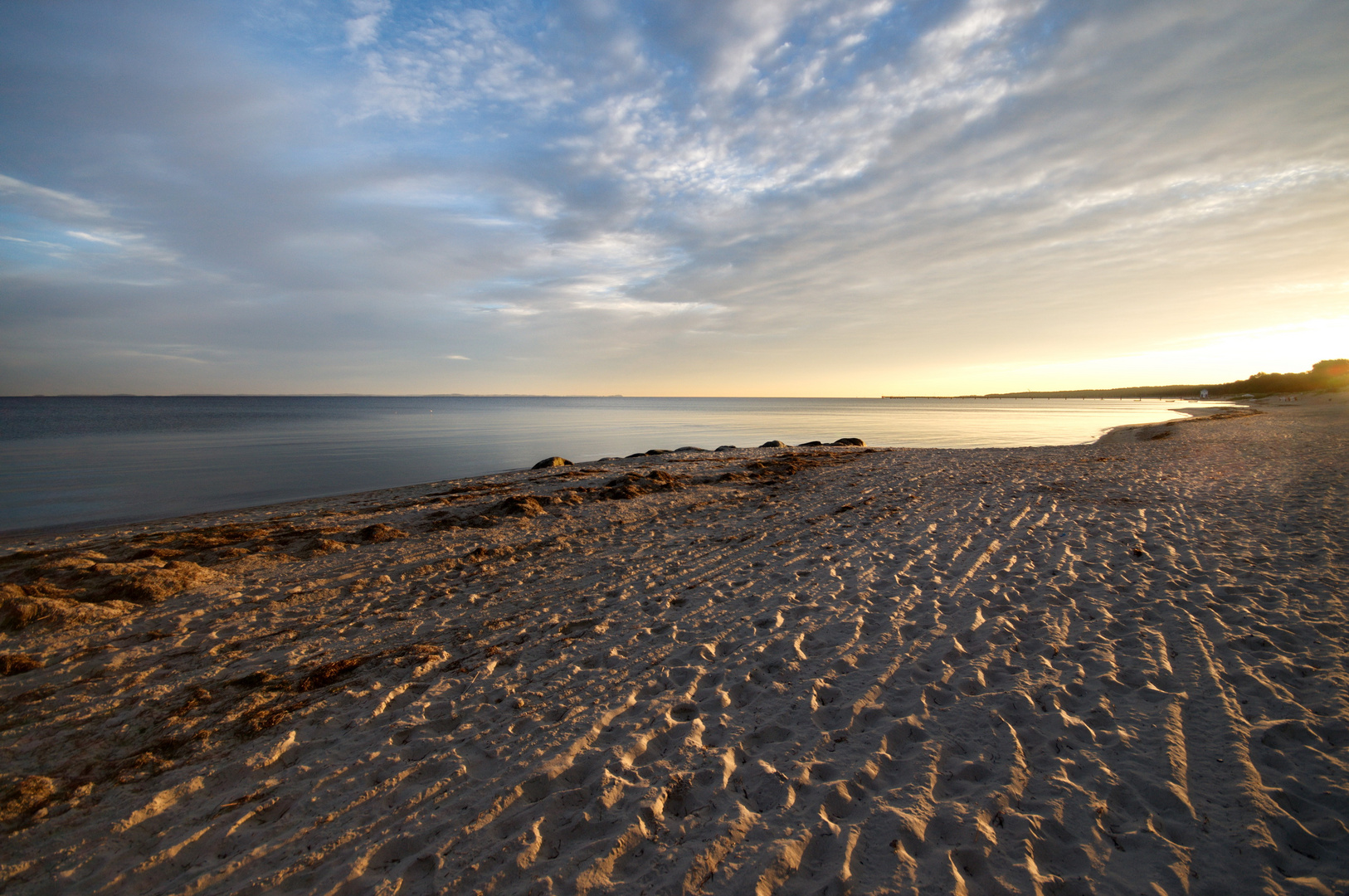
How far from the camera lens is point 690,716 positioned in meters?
4.17

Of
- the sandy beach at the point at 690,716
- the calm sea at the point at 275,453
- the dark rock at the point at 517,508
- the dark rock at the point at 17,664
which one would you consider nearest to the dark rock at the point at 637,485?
the dark rock at the point at 517,508

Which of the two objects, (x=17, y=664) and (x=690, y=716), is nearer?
(x=690, y=716)

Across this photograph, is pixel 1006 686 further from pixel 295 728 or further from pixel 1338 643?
pixel 295 728

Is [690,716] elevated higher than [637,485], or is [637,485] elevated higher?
[637,485]

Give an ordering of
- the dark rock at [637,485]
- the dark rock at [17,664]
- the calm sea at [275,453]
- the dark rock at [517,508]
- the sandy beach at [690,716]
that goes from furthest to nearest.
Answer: the calm sea at [275,453] → the dark rock at [637,485] → the dark rock at [517,508] → the dark rock at [17,664] → the sandy beach at [690,716]

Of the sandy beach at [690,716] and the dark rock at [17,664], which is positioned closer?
the sandy beach at [690,716]

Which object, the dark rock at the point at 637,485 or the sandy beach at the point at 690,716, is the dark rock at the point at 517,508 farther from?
the sandy beach at the point at 690,716

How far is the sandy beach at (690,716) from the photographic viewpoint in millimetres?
2863

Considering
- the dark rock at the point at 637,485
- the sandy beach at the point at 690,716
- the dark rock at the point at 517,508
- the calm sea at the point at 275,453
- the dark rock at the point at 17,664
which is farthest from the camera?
the calm sea at the point at 275,453

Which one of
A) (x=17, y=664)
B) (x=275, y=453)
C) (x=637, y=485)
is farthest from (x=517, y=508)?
(x=275, y=453)

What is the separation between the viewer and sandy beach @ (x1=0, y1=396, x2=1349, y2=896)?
286 centimetres

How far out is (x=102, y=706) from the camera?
455cm

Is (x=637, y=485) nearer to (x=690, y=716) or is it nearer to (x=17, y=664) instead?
(x=690, y=716)

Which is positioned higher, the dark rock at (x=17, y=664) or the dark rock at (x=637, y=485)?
the dark rock at (x=637, y=485)
